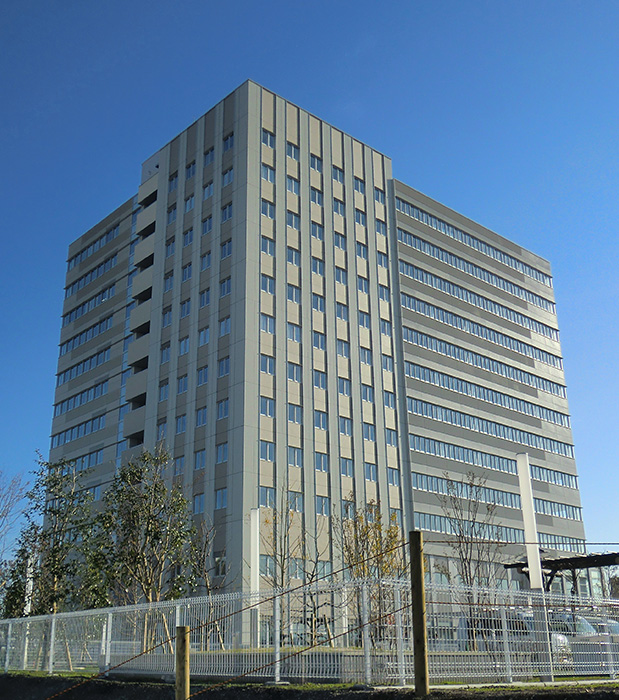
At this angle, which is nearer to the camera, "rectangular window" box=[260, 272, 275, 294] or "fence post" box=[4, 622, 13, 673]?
"fence post" box=[4, 622, 13, 673]

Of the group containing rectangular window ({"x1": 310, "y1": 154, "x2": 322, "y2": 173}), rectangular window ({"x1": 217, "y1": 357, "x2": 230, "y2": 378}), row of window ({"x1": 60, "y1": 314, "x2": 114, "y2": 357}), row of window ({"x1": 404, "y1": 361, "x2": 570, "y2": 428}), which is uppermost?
rectangular window ({"x1": 310, "y1": 154, "x2": 322, "y2": 173})

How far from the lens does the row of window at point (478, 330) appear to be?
69031 millimetres

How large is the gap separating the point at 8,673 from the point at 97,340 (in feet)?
157

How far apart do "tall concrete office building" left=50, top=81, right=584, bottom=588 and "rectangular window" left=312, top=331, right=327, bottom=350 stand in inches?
8.1

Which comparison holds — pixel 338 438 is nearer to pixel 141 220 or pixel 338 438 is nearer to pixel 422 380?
pixel 422 380

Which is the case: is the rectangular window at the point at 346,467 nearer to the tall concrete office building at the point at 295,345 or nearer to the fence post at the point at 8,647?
the tall concrete office building at the point at 295,345

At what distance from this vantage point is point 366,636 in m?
15.0

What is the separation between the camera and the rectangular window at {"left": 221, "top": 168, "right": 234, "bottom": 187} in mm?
58156

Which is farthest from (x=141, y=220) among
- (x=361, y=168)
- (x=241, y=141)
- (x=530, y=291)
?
(x=530, y=291)

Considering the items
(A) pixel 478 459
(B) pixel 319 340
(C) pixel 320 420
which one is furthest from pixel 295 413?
(A) pixel 478 459

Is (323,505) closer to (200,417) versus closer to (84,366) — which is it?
(200,417)

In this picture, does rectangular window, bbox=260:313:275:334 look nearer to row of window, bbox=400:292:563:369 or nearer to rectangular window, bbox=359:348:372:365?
rectangular window, bbox=359:348:372:365

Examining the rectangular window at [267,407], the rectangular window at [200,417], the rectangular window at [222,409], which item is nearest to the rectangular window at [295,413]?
the rectangular window at [267,407]

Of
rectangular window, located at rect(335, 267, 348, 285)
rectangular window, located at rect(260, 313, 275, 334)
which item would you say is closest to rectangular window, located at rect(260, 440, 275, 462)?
rectangular window, located at rect(260, 313, 275, 334)
